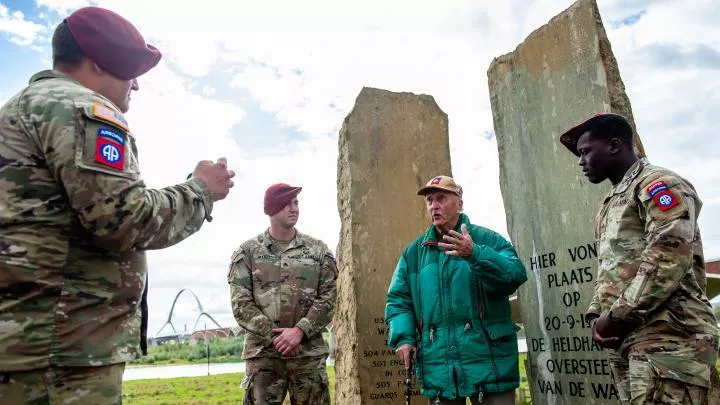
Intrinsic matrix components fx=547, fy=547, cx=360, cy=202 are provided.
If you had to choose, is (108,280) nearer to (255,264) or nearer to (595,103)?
(255,264)

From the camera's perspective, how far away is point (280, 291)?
411 centimetres

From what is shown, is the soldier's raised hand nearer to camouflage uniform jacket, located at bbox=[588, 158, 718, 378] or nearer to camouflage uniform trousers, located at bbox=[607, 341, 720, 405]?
camouflage uniform jacket, located at bbox=[588, 158, 718, 378]

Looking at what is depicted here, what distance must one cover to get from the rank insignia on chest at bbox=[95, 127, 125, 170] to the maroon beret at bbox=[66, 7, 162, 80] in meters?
0.38

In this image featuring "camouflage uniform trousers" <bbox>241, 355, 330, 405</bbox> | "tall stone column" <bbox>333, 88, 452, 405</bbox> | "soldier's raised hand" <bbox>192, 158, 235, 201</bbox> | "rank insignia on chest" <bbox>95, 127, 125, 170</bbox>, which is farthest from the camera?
"tall stone column" <bbox>333, 88, 452, 405</bbox>

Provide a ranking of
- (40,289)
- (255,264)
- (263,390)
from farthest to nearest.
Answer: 1. (255,264)
2. (263,390)
3. (40,289)

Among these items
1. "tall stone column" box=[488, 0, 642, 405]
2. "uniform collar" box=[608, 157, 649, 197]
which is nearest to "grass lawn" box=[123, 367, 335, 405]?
"tall stone column" box=[488, 0, 642, 405]

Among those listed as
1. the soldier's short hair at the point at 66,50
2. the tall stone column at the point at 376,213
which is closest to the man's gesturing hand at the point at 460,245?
the soldier's short hair at the point at 66,50

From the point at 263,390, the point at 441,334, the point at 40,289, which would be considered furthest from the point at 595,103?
the point at 40,289

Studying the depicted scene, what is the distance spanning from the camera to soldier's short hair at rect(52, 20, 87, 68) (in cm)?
204

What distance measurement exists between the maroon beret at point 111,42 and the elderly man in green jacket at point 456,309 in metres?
1.78

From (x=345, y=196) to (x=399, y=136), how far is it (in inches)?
35.4

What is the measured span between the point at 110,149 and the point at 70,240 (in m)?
0.32

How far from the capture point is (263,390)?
12.6 ft

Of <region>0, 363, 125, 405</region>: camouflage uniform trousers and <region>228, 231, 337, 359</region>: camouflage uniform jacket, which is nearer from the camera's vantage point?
<region>0, 363, 125, 405</region>: camouflage uniform trousers
